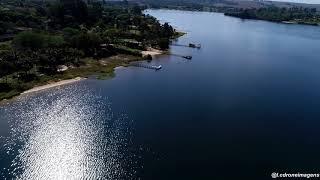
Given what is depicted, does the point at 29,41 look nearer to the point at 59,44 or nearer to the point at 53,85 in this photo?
the point at 59,44

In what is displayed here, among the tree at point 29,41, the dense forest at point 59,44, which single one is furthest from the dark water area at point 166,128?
the tree at point 29,41

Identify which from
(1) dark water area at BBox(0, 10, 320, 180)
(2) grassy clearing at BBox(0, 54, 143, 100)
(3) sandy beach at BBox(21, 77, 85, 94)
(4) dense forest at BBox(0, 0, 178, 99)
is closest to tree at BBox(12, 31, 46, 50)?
(4) dense forest at BBox(0, 0, 178, 99)

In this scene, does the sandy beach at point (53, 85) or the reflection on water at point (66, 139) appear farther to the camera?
the sandy beach at point (53, 85)

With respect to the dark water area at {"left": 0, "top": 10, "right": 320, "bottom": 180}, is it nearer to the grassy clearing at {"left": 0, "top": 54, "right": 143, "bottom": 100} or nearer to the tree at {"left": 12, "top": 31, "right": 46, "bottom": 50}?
the grassy clearing at {"left": 0, "top": 54, "right": 143, "bottom": 100}

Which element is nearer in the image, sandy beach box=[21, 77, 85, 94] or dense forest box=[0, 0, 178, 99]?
sandy beach box=[21, 77, 85, 94]

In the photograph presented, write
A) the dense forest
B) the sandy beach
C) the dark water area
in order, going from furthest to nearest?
the dense forest < the sandy beach < the dark water area

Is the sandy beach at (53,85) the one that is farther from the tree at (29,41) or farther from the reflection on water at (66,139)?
the tree at (29,41)

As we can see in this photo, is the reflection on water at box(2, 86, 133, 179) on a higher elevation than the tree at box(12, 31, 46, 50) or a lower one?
lower
